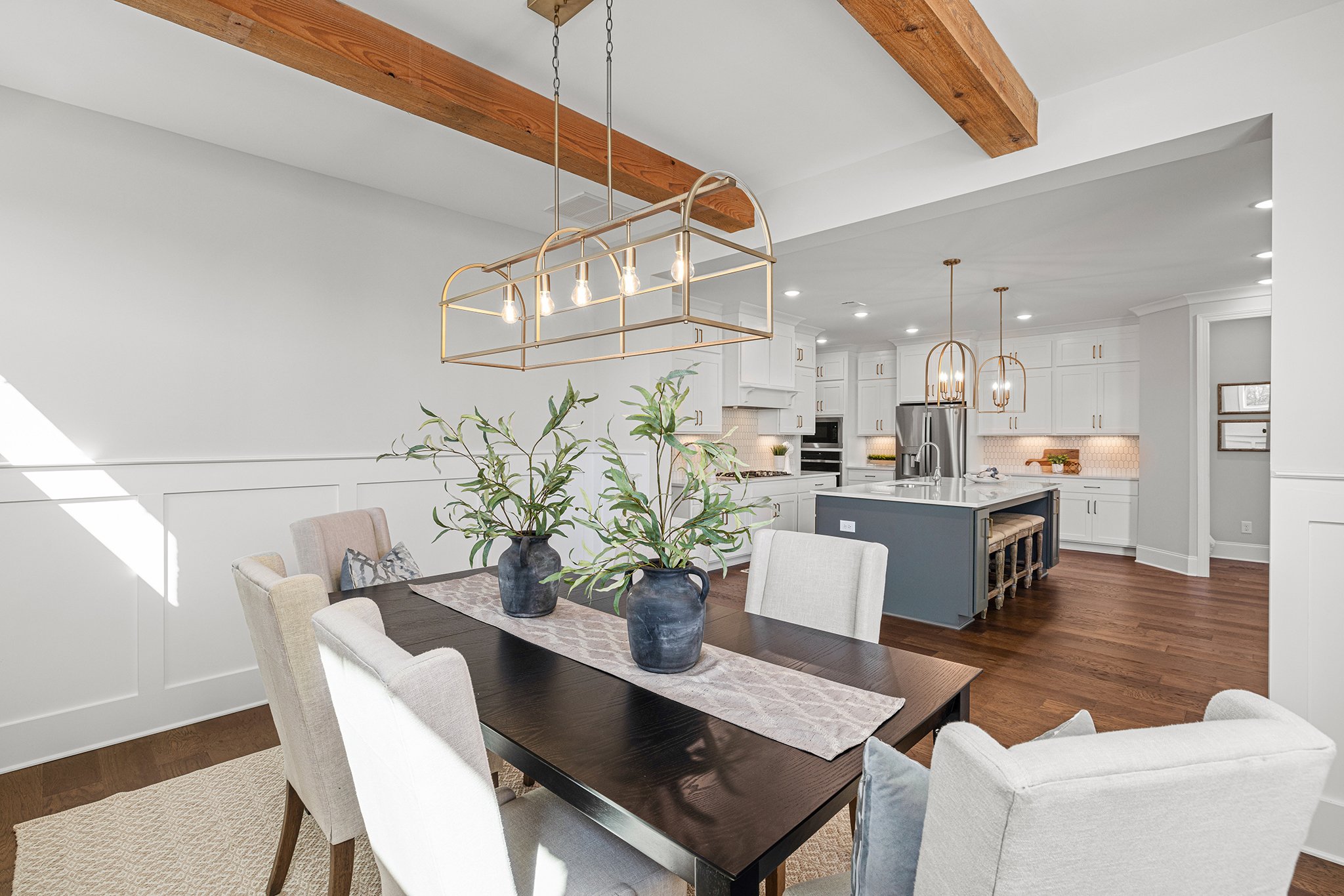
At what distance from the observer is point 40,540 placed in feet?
8.29

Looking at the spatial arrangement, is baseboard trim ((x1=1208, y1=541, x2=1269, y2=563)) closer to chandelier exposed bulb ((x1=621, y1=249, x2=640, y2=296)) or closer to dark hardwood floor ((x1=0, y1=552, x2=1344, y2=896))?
dark hardwood floor ((x1=0, y1=552, x2=1344, y2=896))

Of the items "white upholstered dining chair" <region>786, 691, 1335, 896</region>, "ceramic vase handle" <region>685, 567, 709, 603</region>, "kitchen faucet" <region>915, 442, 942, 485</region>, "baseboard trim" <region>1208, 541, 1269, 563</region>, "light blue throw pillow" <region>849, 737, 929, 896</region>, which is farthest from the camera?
"baseboard trim" <region>1208, 541, 1269, 563</region>

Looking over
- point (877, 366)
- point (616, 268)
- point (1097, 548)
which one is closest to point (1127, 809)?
point (616, 268)

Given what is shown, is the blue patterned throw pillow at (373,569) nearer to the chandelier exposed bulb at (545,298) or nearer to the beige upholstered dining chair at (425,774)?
the chandelier exposed bulb at (545,298)

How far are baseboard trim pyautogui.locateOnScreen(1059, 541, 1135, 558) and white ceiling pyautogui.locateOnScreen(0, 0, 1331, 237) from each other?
5882mm

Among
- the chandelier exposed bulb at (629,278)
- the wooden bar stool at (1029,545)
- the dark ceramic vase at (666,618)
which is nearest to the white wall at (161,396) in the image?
the chandelier exposed bulb at (629,278)

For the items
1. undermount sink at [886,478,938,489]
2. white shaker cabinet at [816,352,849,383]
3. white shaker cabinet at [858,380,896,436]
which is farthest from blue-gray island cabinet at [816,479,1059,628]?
white shaker cabinet at [816,352,849,383]

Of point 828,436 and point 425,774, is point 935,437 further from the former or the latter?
point 425,774

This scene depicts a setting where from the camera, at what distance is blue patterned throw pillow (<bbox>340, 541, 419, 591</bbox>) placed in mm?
2434

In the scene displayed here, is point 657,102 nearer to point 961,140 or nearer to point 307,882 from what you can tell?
point 961,140

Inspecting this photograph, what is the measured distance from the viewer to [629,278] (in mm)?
1743

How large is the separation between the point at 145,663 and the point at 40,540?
25.6 inches

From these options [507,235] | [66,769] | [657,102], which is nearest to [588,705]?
[657,102]

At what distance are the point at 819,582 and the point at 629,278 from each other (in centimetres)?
110
